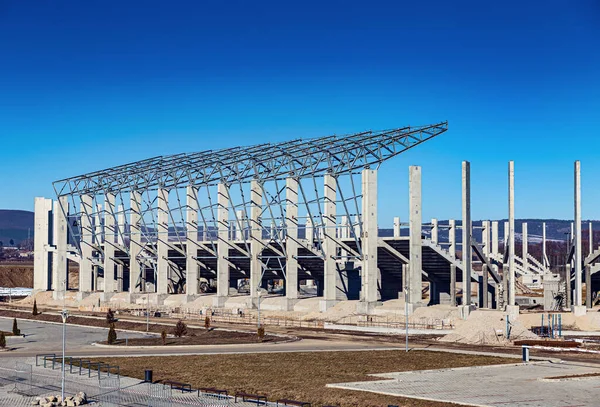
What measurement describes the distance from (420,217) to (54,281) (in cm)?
6953

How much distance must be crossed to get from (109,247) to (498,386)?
294 ft

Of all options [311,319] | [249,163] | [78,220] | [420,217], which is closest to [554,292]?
[420,217]

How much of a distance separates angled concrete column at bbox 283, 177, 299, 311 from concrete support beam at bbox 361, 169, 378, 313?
9.64m

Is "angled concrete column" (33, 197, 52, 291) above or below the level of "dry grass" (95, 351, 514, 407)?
above

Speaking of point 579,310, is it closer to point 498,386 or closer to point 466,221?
point 466,221

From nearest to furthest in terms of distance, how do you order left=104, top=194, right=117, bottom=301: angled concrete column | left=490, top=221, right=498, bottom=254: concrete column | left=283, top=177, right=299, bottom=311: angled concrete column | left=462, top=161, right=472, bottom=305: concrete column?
left=462, top=161, right=472, bottom=305: concrete column, left=283, top=177, right=299, bottom=311: angled concrete column, left=490, top=221, right=498, bottom=254: concrete column, left=104, top=194, right=117, bottom=301: angled concrete column

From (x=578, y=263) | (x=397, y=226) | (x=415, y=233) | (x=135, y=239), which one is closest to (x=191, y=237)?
(x=135, y=239)

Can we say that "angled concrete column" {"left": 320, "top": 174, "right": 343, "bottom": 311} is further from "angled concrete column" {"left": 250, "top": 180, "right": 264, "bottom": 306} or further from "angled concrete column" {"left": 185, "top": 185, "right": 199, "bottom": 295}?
"angled concrete column" {"left": 185, "top": 185, "right": 199, "bottom": 295}

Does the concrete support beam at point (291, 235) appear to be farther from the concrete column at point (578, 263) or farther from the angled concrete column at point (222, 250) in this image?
the concrete column at point (578, 263)

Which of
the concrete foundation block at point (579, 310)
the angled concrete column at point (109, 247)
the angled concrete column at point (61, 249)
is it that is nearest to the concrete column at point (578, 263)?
the concrete foundation block at point (579, 310)

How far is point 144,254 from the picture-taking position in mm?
121688

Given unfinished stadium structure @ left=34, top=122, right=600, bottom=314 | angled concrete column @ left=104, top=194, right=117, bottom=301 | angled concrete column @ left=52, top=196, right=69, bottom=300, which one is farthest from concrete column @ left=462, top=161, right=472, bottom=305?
angled concrete column @ left=52, top=196, right=69, bottom=300

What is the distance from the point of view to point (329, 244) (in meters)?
89.9

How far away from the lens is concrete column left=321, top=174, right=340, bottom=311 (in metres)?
89.3
